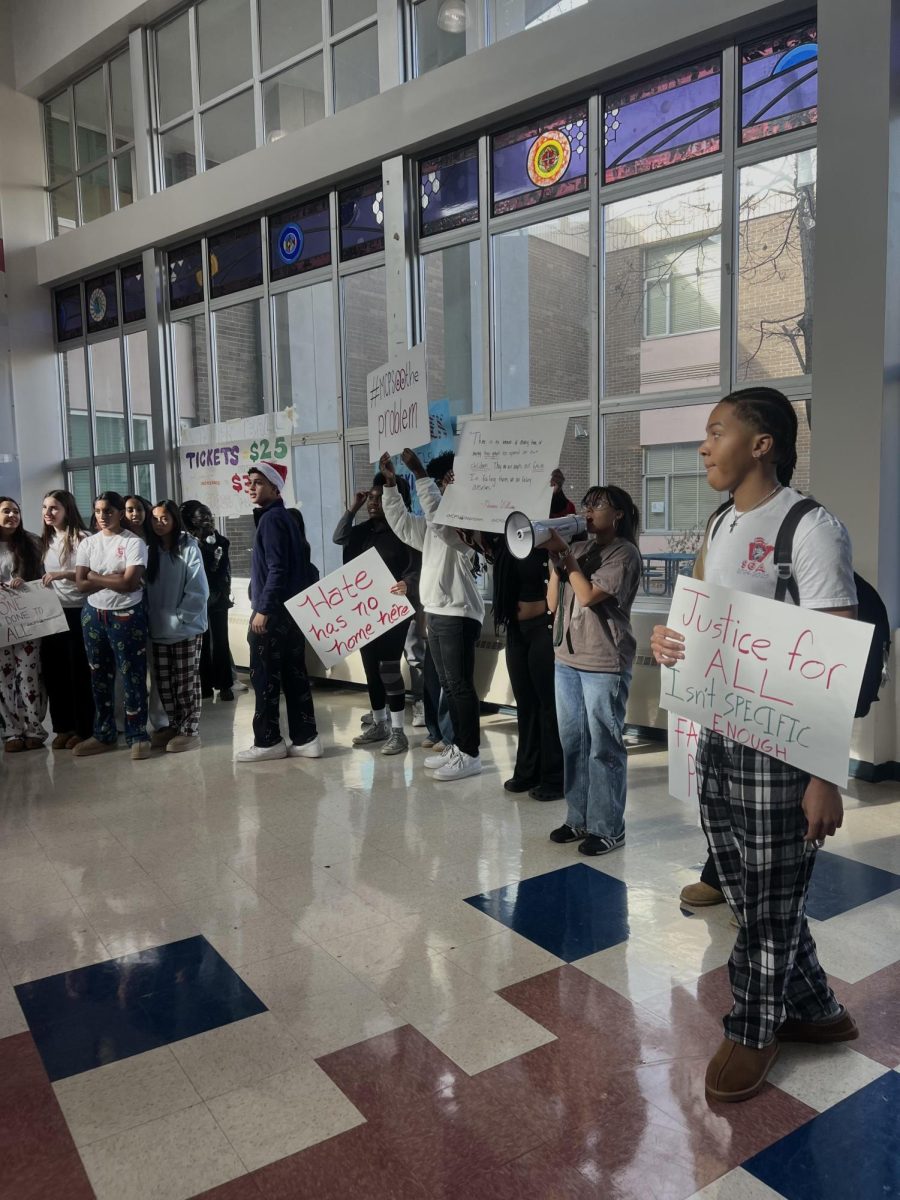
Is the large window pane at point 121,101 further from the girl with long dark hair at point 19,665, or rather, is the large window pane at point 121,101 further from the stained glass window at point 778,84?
the stained glass window at point 778,84

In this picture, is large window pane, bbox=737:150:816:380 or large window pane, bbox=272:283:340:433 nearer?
large window pane, bbox=737:150:816:380

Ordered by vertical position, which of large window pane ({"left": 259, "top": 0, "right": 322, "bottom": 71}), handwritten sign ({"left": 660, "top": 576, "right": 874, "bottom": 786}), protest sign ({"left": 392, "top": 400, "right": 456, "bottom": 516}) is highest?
large window pane ({"left": 259, "top": 0, "right": 322, "bottom": 71})

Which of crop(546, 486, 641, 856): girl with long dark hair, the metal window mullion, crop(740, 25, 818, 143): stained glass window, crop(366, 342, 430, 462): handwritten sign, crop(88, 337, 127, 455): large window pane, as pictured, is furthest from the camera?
crop(88, 337, 127, 455): large window pane

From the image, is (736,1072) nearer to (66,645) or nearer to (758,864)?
(758,864)

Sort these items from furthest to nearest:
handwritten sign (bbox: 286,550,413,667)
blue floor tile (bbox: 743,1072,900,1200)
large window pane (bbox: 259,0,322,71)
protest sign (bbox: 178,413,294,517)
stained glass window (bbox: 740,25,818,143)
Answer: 1. protest sign (bbox: 178,413,294,517)
2. large window pane (bbox: 259,0,322,71)
3. handwritten sign (bbox: 286,550,413,667)
4. stained glass window (bbox: 740,25,818,143)
5. blue floor tile (bbox: 743,1072,900,1200)

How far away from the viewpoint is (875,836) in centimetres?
349

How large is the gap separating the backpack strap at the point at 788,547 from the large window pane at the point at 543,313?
3.68 m

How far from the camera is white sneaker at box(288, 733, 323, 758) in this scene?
15.6 ft

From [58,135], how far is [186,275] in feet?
9.71

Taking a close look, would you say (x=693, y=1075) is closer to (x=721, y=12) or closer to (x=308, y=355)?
(x=721, y=12)

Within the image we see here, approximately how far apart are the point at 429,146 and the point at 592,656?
13.7 feet

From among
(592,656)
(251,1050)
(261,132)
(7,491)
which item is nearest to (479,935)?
(251,1050)

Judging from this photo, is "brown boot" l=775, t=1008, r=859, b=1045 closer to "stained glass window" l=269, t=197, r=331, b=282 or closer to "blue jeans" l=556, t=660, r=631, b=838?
"blue jeans" l=556, t=660, r=631, b=838

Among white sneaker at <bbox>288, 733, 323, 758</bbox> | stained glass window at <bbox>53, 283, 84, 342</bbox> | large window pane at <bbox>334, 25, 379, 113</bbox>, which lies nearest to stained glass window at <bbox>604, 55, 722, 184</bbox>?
large window pane at <bbox>334, 25, 379, 113</bbox>
